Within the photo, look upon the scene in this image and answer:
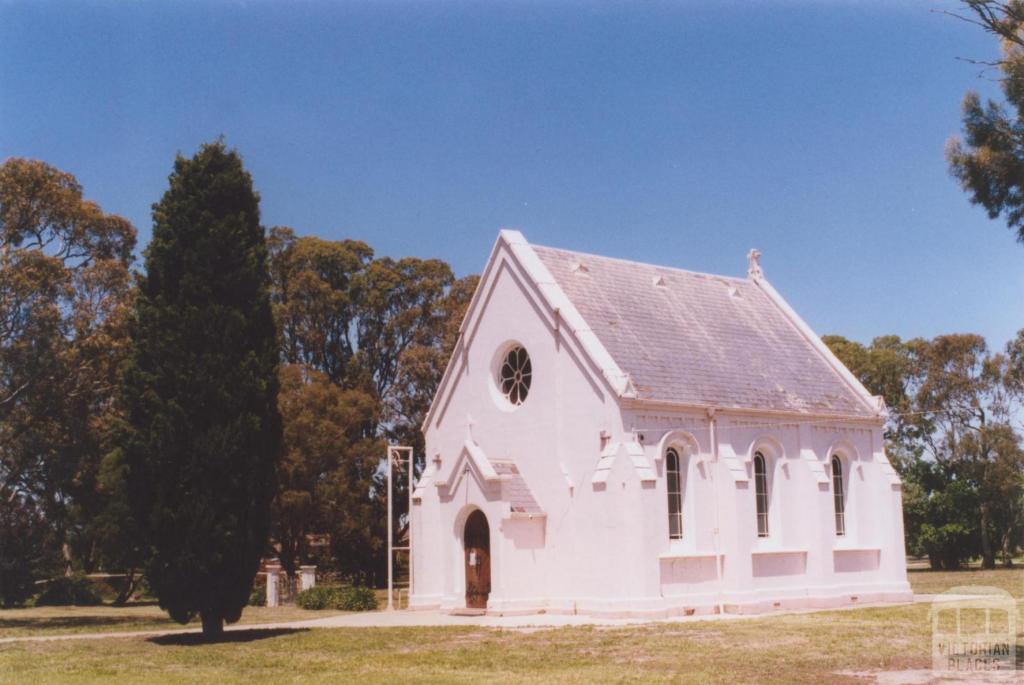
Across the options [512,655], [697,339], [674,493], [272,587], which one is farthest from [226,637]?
[697,339]

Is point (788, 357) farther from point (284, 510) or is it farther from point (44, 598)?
point (44, 598)

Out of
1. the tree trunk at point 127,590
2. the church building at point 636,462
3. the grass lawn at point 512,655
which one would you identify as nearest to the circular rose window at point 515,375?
the church building at point 636,462

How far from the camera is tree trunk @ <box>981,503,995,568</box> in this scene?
62406mm

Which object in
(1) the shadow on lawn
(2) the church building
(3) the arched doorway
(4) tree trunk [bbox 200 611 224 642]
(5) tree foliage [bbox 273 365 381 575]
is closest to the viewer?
(4) tree trunk [bbox 200 611 224 642]

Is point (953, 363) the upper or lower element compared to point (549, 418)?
upper

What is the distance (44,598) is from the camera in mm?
49281

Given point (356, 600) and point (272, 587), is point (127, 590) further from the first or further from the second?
point (356, 600)

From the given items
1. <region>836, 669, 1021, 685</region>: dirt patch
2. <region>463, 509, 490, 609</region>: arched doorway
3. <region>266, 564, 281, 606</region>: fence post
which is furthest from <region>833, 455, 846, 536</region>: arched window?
<region>266, 564, 281, 606</region>: fence post

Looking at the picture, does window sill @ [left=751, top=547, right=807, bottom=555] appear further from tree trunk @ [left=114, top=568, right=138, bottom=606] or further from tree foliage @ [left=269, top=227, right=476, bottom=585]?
tree trunk @ [left=114, top=568, right=138, bottom=606]

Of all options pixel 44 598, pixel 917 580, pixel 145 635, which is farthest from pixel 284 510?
pixel 917 580

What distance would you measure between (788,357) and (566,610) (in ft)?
43.6

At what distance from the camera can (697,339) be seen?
35.2m

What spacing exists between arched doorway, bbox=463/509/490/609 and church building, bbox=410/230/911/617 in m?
0.06

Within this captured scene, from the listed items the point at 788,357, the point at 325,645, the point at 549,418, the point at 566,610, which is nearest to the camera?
the point at 325,645
